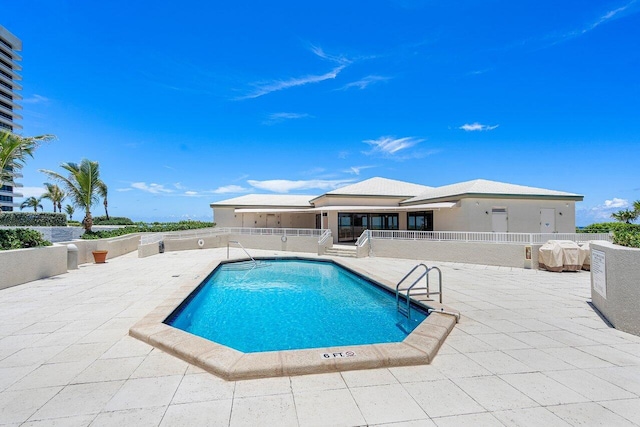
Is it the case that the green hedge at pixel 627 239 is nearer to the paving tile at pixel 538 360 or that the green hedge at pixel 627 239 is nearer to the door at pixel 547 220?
the paving tile at pixel 538 360

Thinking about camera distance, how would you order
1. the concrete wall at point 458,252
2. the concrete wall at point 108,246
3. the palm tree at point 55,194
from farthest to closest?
the palm tree at point 55,194
the concrete wall at point 108,246
the concrete wall at point 458,252

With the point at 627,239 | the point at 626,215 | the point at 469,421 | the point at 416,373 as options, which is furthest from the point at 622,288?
the point at 626,215

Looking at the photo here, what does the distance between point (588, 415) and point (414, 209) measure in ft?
57.3

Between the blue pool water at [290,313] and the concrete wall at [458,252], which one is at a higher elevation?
the concrete wall at [458,252]

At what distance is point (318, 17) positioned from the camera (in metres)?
14.5

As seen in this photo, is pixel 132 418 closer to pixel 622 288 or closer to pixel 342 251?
pixel 622 288

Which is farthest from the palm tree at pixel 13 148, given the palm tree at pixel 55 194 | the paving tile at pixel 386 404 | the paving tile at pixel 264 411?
the palm tree at pixel 55 194

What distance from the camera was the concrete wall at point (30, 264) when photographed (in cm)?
938

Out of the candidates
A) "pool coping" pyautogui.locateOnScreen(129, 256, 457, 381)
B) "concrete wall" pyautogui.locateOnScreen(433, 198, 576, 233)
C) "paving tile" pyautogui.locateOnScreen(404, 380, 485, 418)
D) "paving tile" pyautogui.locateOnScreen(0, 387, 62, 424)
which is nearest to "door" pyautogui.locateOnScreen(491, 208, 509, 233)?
"concrete wall" pyautogui.locateOnScreen(433, 198, 576, 233)

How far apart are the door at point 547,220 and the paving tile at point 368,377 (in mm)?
19594

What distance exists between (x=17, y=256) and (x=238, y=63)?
48.3ft

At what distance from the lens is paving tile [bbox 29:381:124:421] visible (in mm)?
3133

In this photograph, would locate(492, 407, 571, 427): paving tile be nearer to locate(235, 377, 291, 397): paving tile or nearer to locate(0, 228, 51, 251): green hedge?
locate(235, 377, 291, 397): paving tile

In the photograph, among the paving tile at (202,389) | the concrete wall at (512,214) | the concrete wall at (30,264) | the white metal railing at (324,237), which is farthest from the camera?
the white metal railing at (324,237)
